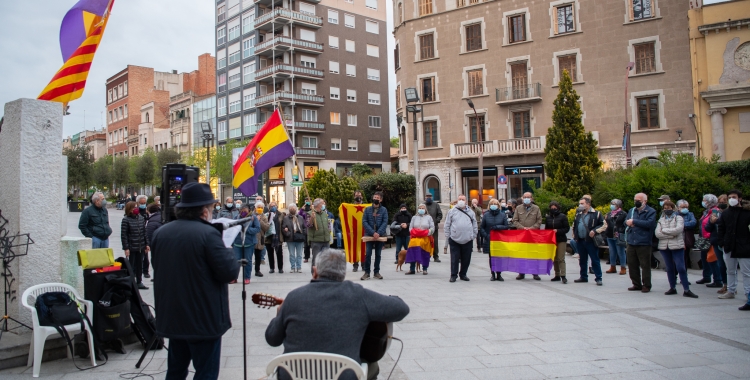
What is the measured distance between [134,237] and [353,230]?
17.3 ft

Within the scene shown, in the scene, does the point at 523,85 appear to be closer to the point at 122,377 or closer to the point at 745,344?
the point at 745,344

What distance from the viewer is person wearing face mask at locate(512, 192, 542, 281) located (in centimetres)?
1205

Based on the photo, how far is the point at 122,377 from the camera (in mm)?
5281

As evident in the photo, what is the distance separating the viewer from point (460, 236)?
11539 mm

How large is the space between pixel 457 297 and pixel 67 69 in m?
7.41

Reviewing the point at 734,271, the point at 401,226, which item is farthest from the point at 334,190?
the point at 734,271

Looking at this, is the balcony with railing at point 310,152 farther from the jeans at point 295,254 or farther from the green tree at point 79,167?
the jeans at point 295,254

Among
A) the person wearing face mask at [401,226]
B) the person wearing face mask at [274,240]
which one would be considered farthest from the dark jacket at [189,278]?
the person wearing face mask at [401,226]

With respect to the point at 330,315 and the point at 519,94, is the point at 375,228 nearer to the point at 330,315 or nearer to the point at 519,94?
the point at 330,315

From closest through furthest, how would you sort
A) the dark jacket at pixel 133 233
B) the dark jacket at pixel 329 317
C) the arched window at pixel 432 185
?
the dark jacket at pixel 329 317 → the dark jacket at pixel 133 233 → the arched window at pixel 432 185

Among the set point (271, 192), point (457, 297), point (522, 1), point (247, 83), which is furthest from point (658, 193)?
point (247, 83)

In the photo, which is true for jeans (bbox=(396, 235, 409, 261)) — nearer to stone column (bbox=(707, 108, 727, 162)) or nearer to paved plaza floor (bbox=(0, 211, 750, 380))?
paved plaza floor (bbox=(0, 211, 750, 380))

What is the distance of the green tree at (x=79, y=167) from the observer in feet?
164

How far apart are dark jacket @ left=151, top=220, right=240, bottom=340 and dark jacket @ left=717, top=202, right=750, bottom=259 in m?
8.11
